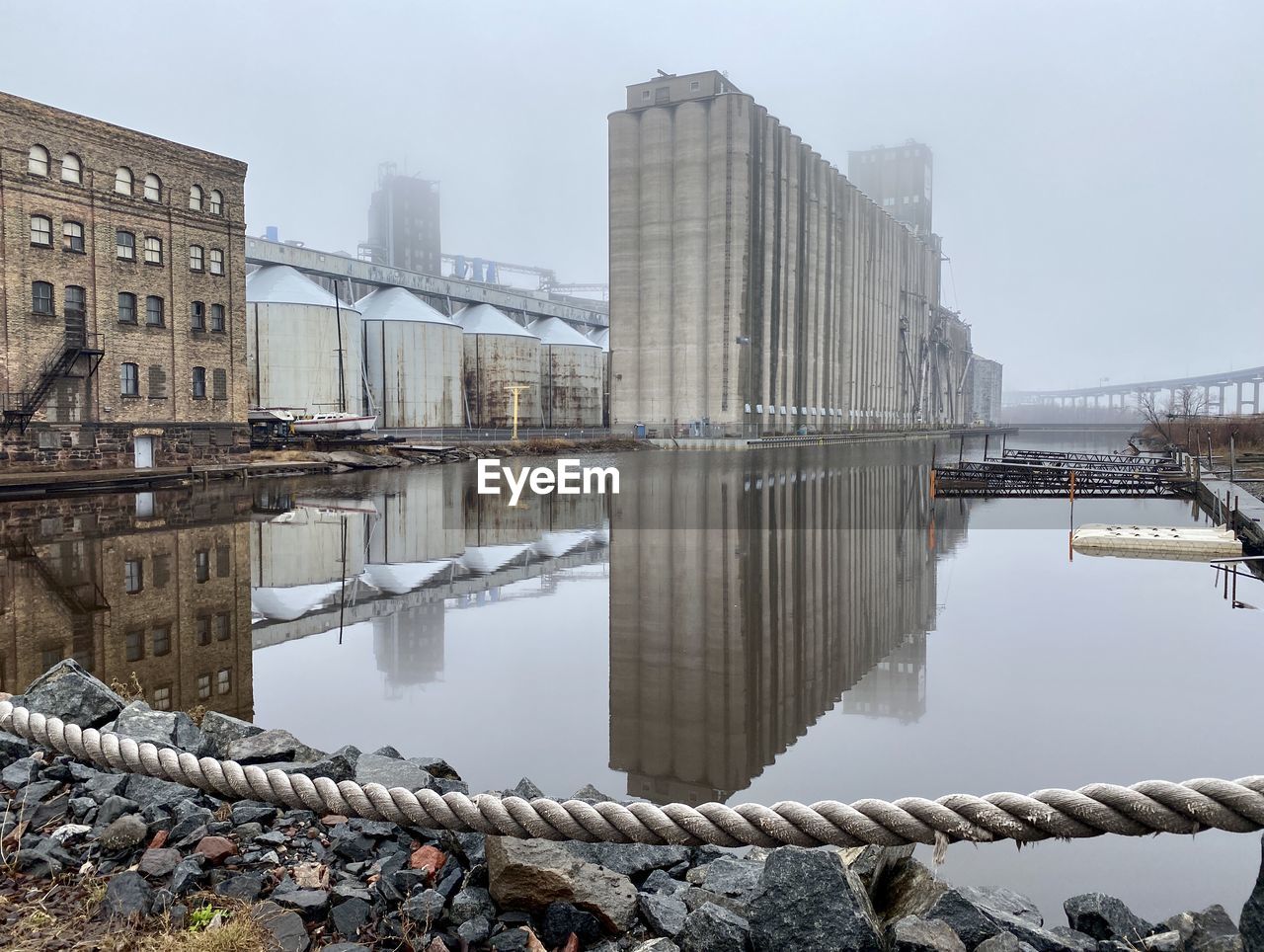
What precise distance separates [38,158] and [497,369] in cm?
4268

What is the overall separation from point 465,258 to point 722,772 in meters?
176

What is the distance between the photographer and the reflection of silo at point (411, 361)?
216 ft

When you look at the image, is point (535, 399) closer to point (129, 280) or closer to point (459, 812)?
point (129, 280)

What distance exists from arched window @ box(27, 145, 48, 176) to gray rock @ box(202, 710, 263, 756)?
35.6 m

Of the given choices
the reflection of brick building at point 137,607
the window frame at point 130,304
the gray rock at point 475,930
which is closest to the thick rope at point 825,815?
the gray rock at point 475,930

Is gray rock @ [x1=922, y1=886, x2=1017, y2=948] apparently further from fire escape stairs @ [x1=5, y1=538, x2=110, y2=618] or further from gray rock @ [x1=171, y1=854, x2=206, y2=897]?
fire escape stairs @ [x1=5, y1=538, x2=110, y2=618]

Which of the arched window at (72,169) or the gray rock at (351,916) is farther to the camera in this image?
the arched window at (72,169)

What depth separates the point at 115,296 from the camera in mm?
35281

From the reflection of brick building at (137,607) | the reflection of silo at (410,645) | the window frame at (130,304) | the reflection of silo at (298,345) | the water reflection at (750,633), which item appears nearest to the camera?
the water reflection at (750,633)

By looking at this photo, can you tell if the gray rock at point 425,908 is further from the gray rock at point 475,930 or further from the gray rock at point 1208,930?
the gray rock at point 1208,930

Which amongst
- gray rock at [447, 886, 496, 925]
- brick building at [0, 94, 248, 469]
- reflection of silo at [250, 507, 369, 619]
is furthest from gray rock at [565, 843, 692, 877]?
A: brick building at [0, 94, 248, 469]

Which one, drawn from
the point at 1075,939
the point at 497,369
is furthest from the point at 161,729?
the point at 497,369

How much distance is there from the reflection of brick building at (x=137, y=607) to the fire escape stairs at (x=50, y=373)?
1607 centimetres

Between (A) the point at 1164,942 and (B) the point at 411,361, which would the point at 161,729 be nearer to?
(A) the point at 1164,942
